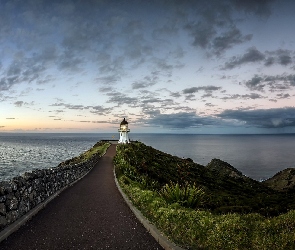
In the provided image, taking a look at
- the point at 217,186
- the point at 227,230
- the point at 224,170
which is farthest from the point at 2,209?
the point at 224,170

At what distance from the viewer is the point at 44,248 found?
767 cm

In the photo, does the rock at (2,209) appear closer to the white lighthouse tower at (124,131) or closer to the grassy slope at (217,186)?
the grassy slope at (217,186)

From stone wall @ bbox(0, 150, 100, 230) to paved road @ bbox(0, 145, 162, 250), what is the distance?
527 mm

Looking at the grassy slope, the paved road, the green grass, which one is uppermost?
the green grass

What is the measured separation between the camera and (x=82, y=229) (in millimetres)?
9438

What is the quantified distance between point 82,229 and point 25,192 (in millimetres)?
2979

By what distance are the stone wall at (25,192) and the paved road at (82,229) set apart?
1.73 feet

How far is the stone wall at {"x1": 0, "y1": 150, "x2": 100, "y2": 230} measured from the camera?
29.7 ft

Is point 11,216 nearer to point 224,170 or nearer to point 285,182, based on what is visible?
point 285,182

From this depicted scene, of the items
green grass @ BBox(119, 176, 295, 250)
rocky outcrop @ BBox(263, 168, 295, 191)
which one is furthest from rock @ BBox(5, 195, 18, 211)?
rocky outcrop @ BBox(263, 168, 295, 191)

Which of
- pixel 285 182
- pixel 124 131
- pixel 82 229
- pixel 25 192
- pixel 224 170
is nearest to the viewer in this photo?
pixel 82 229

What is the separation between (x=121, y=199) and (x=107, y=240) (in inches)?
262

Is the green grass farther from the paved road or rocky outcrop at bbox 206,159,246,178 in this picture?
rocky outcrop at bbox 206,159,246,178

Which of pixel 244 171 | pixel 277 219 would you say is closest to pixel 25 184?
pixel 277 219
